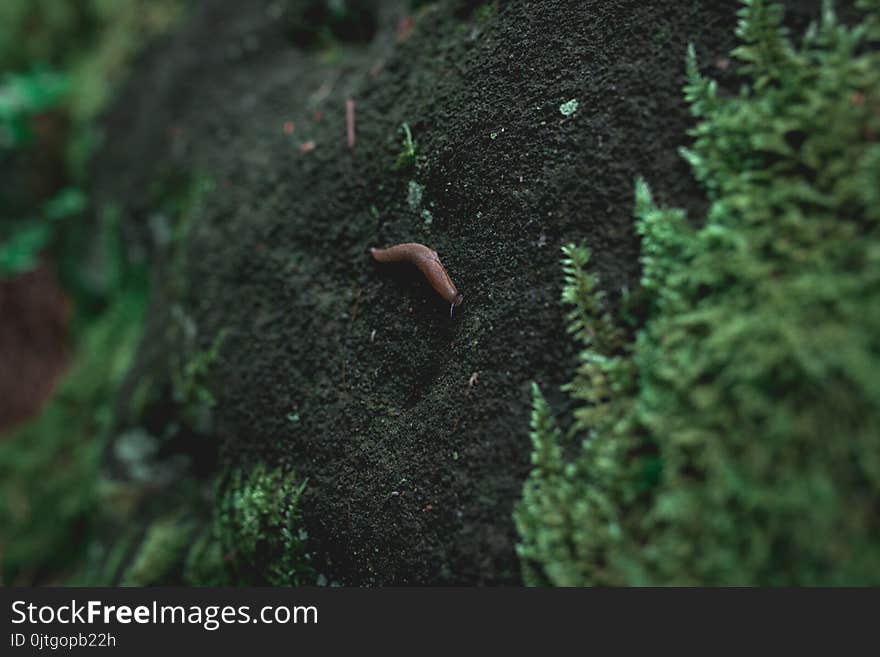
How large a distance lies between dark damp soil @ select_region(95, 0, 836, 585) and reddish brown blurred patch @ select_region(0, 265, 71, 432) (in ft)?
8.94

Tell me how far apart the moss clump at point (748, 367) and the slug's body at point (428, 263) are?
38 cm

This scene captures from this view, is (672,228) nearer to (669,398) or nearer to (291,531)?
(669,398)

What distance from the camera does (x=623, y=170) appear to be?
59.3 inches

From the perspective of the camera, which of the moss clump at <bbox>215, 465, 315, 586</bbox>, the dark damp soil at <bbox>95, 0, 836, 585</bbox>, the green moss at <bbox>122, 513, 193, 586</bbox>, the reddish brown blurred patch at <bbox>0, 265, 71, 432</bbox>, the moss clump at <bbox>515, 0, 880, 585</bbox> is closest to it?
the moss clump at <bbox>515, 0, 880, 585</bbox>

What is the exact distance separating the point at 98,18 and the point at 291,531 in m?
4.70

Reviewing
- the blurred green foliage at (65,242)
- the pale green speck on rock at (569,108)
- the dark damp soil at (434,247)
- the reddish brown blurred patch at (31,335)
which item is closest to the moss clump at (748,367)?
the dark damp soil at (434,247)

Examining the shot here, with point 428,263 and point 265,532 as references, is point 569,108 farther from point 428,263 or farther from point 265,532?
point 265,532

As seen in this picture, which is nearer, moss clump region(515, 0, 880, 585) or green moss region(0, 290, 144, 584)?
moss clump region(515, 0, 880, 585)

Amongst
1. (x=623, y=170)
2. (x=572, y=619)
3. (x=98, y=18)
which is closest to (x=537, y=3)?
(x=623, y=170)

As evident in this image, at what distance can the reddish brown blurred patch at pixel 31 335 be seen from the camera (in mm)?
4684

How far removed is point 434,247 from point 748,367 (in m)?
1.01

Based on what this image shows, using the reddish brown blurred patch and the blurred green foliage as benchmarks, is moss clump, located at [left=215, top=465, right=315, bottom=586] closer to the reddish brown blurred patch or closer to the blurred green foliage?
the blurred green foliage

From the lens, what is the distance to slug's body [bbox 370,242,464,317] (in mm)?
1749

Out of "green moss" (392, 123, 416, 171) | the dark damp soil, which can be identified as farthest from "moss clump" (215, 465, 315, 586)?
"green moss" (392, 123, 416, 171)
